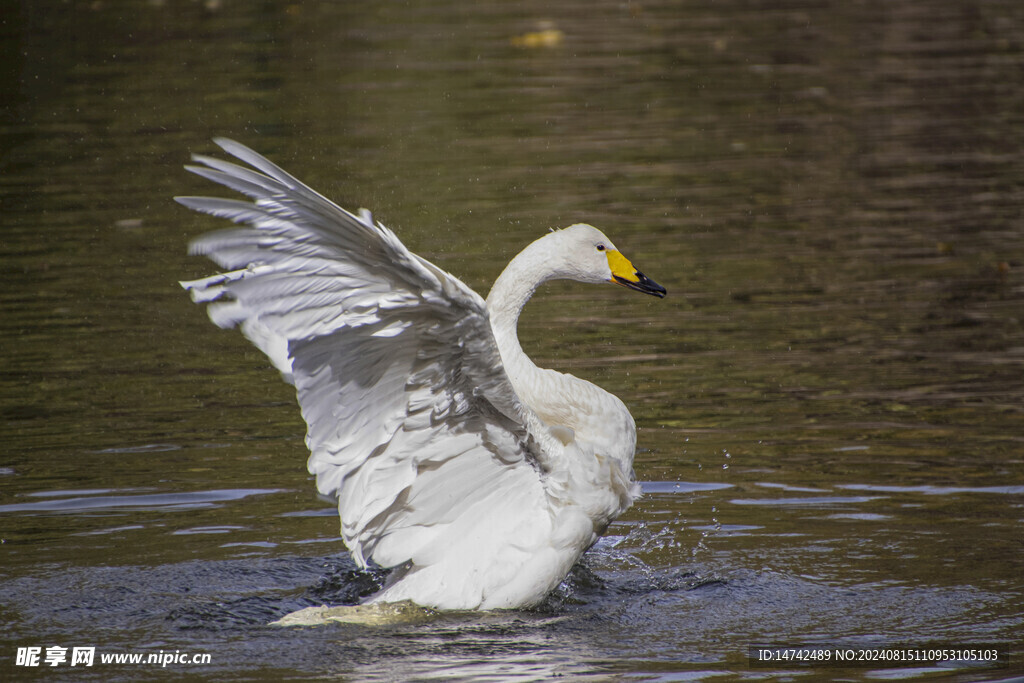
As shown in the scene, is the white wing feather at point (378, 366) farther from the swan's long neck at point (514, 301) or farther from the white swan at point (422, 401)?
the swan's long neck at point (514, 301)

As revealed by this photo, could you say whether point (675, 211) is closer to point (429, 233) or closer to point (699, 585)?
point (429, 233)

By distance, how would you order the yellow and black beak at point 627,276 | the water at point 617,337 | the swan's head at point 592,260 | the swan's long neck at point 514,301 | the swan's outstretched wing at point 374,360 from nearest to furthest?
the swan's outstretched wing at point 374,360 → the water at point 617,337 → the swan's long neck at point 514,301 → the swan's head at point 592,260 → the yellow and black beak at point 627,276

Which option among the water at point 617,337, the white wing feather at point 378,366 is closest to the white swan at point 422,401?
the white wing feather at point 378,366

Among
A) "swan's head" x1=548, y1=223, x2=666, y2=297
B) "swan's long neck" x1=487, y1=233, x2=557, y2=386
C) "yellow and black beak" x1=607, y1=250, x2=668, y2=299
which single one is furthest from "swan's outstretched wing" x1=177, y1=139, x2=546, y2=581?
"yellow and black beak" x1=607, y1=250, x2=668, y2=299

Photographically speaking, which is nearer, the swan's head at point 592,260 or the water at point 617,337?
the water at point 617,337

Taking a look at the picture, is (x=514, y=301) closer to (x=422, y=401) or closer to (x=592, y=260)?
(x=592, y=260)

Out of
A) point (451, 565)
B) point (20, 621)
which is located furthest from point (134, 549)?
point (451, 565)

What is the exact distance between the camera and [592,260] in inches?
274

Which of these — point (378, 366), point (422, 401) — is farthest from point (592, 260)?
point (378, 366)

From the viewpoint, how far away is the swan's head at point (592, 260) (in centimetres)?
686

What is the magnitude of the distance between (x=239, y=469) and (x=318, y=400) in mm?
2692

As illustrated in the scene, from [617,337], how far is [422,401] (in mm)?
4777

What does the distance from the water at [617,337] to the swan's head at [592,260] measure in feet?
4.30

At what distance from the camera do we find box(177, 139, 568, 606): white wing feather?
202 inches
